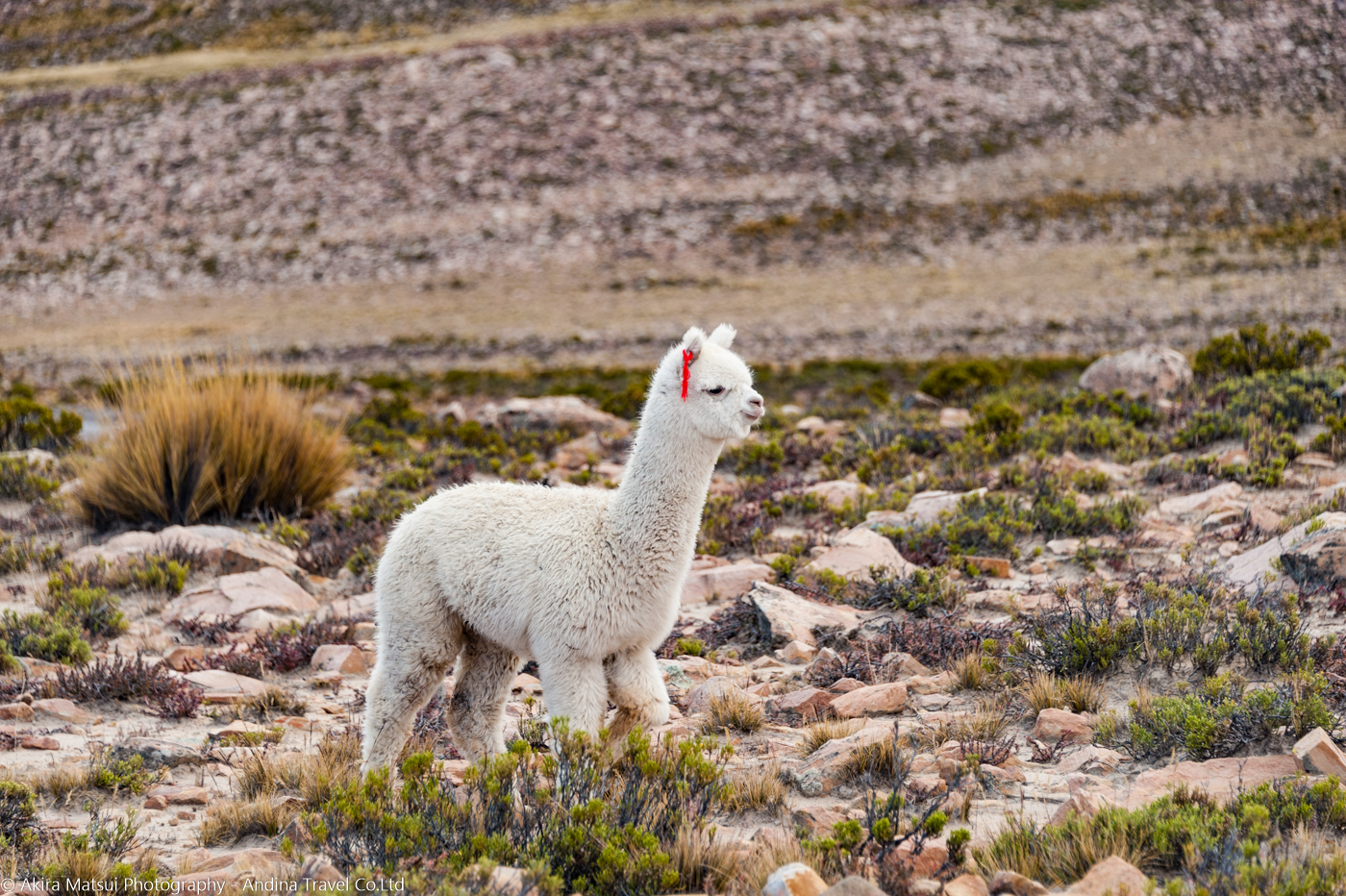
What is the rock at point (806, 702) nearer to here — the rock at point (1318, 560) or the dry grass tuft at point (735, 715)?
the dry grass tuft at point (735, 715)

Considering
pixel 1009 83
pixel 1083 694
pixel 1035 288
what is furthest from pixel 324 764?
pixel 1009 83

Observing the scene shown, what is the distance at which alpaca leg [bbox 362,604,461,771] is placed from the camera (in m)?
4.94

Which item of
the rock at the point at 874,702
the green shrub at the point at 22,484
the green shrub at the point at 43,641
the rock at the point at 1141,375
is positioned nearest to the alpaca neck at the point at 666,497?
the rock at the point at 874,702

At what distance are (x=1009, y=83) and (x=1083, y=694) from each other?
50.7m

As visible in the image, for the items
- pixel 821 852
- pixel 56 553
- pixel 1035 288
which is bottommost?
pixel 1035 288

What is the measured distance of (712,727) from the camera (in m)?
5.63

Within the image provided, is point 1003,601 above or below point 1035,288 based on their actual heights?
above

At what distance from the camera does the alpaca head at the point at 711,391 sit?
Answer: 470 cm

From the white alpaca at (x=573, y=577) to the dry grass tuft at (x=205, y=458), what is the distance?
260 inches

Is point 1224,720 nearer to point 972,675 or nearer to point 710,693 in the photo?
Result: point 972,675

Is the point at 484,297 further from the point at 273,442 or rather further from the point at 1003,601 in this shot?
the point at 1003,601

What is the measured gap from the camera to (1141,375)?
14.6 meters

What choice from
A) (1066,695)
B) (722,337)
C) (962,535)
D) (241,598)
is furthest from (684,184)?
(1066,695)

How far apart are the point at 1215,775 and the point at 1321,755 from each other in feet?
1.43
